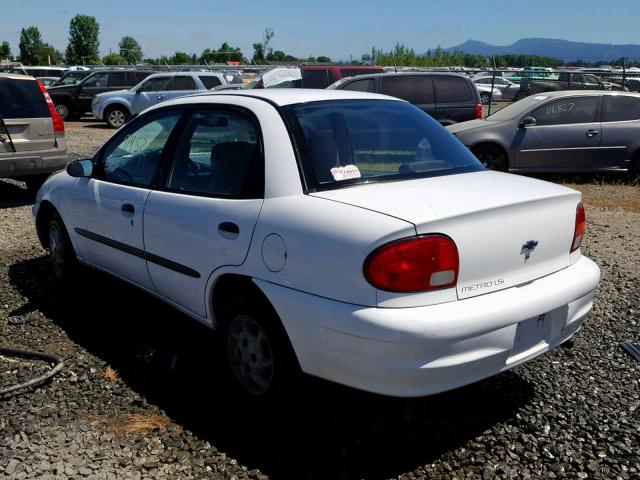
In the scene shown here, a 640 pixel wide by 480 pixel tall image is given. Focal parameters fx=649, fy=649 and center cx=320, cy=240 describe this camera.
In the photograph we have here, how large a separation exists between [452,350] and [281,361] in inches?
33.6

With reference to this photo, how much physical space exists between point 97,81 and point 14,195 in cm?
1460

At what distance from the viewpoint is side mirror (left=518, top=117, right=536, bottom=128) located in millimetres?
11023

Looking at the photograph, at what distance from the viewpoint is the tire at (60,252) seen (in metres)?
5.25

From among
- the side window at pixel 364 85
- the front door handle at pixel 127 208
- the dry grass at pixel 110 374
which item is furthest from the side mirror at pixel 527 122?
the dry grass at pixel 110 374

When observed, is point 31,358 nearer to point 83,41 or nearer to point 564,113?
point 564,113

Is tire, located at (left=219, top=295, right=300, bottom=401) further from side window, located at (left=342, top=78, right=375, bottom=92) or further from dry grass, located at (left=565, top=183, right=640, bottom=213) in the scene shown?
side window, located at (left=342, top=78, right=375, bottom=92)

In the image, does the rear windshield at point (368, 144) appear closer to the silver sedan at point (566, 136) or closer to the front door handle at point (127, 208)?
the front door handle at point (127, 208)

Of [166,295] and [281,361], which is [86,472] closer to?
[281,361]

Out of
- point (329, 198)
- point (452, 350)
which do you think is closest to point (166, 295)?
point (329, 198)

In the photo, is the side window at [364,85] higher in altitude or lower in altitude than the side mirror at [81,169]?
higher

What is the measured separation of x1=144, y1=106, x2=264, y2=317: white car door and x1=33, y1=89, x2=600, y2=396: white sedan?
0.4 inches

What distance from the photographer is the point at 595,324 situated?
4684 mm

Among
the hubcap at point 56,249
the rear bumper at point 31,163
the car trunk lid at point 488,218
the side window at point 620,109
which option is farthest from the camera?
the side window at point 620,109

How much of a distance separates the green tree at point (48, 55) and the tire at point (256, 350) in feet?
273
